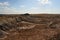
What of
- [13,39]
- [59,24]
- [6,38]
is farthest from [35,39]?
[59,24]

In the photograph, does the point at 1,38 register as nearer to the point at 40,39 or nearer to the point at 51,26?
the point at 40,39

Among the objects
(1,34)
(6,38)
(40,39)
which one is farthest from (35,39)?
(1,34)

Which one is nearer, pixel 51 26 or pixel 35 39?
pixel 35 39

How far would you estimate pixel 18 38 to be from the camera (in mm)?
8438

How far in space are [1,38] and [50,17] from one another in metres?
6.87

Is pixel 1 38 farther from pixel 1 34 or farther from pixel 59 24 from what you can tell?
pixel 59 24

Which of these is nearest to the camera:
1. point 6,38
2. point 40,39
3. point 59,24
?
point 40,39

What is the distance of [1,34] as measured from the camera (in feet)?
30.3

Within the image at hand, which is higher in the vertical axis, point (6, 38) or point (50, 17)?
point (50, 17)

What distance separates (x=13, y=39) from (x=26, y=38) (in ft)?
2.80

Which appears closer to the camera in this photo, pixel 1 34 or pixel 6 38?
pixel 6 38

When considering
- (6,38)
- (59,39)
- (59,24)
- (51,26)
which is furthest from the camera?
(51,26)

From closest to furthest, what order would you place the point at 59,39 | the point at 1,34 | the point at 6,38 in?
the point at 59,39
the point at 6,38
the point at 1,34

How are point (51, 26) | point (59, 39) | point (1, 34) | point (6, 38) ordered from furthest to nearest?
1. point (51, 26)
2. point (1, 34)
3. point (6, 38)
4. point (59, 39)
